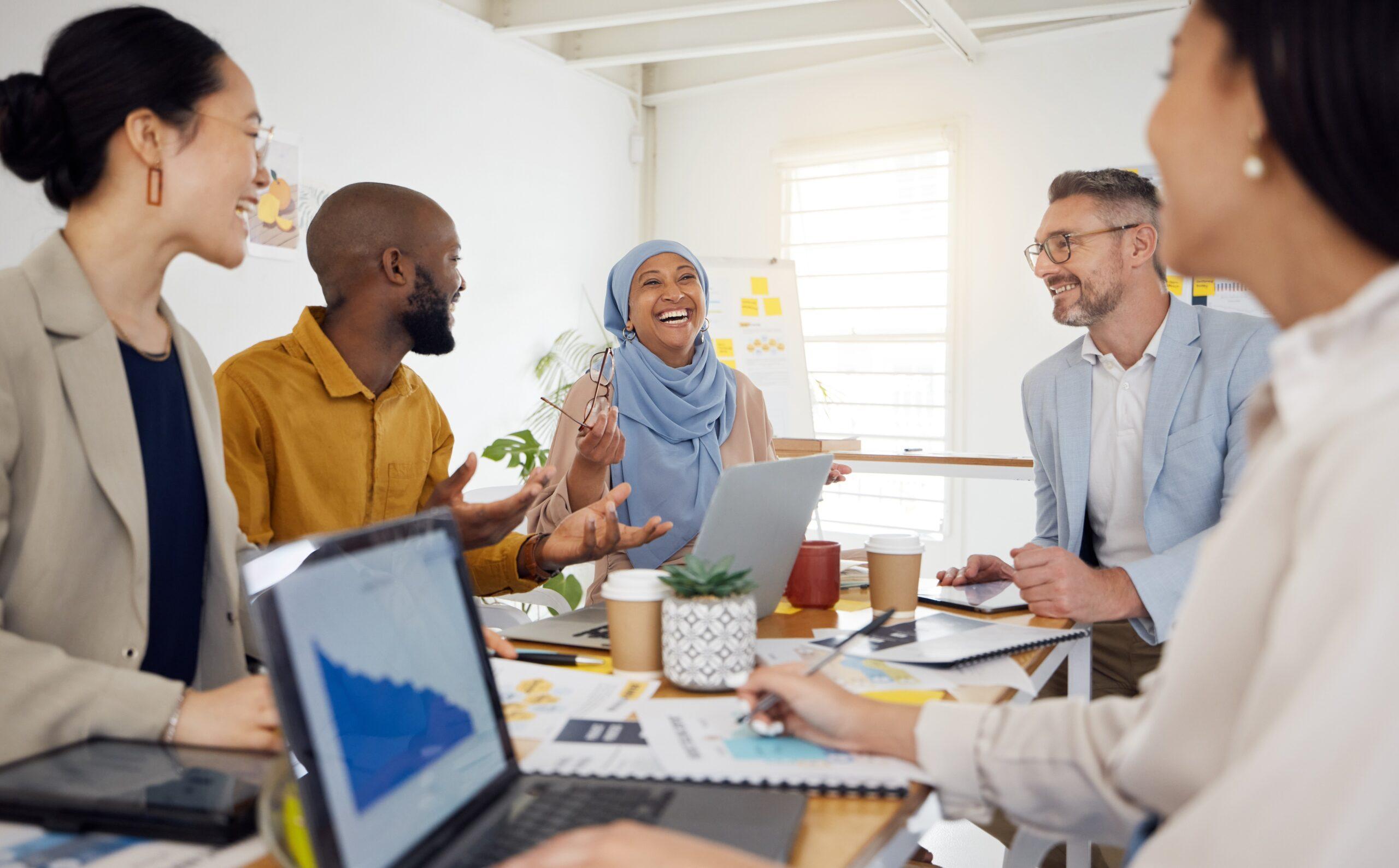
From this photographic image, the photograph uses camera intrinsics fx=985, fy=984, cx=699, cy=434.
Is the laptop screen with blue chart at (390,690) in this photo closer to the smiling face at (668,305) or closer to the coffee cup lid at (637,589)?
the coffee cup lid at (637,589)

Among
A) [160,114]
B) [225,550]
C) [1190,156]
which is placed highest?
[160,114]

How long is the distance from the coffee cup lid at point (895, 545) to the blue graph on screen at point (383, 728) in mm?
914

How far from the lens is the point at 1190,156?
0.68 meters

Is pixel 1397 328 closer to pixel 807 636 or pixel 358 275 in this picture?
pixel 807 636

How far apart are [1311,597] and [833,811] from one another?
0.45 meters

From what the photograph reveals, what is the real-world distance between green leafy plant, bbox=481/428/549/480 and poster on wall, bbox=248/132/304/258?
115cm

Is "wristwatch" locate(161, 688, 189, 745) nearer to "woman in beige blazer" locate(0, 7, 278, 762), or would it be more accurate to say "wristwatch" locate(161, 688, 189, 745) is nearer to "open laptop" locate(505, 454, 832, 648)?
"woman in beige blazer" locate(0, 7, 278, 762)

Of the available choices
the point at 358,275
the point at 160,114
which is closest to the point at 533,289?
the point at 358,275

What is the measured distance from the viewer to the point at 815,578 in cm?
161

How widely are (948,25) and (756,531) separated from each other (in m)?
4.25

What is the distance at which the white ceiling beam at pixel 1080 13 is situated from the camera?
184 inches

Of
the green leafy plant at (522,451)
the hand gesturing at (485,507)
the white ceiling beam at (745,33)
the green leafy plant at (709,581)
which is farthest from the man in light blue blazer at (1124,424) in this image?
the white ceiling beam at (745,33)

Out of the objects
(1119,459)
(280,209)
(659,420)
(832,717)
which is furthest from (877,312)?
(832,717)

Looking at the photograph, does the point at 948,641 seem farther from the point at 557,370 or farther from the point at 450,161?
the point at 557,370
